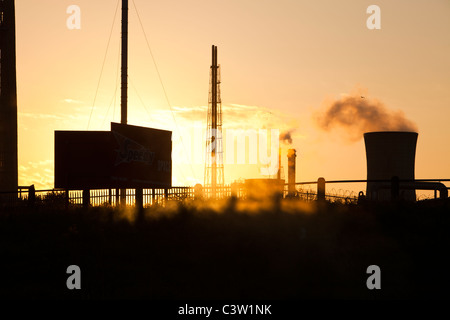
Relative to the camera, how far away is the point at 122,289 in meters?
13.8

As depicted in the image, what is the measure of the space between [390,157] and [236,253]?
33.0m

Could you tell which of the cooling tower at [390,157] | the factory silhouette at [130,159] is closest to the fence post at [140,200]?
the factory silhouette at [130,159]

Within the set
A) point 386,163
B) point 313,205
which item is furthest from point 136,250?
point 386,163

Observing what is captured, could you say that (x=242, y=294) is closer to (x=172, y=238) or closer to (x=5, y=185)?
(x=172, y=238)

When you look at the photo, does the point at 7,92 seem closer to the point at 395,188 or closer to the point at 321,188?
the point at 321,188

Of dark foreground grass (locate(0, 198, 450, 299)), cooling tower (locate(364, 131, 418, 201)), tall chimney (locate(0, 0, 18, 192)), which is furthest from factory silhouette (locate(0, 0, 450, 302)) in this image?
cooling tower (locate(364, 131, 418, 201))

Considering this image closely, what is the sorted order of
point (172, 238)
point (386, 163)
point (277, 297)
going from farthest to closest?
1. point (386, 163)
2. point (172, 238)
3. point (277, 297)

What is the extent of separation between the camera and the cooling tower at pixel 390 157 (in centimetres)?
4581

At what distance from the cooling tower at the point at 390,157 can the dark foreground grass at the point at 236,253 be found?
82.6ft

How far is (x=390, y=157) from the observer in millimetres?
45969
